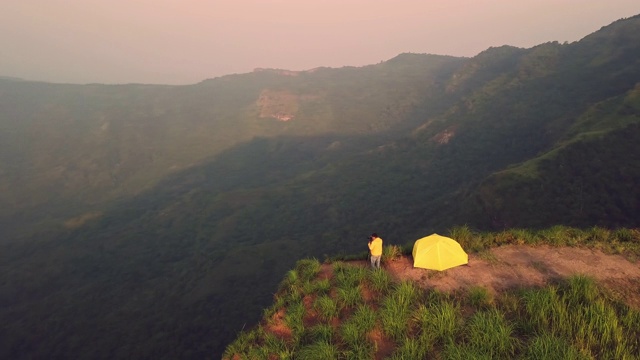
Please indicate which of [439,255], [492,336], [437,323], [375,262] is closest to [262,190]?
[375,262]

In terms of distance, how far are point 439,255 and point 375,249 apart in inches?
106

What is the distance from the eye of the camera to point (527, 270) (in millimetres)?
13289

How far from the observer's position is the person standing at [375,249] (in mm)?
14273

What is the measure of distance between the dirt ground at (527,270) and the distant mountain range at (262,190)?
145 ft

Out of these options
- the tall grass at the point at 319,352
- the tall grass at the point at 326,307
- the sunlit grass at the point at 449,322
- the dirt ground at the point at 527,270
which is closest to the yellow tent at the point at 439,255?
→ the dirt ground at the point at 527,270

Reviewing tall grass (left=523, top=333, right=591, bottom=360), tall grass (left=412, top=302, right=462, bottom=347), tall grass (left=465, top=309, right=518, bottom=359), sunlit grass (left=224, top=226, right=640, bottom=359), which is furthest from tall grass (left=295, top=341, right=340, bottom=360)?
tall grass (left=523, top=333, right=591, bottom=360)

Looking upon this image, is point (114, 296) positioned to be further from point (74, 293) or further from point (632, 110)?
point (632, 110)

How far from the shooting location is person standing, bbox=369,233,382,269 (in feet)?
46.8

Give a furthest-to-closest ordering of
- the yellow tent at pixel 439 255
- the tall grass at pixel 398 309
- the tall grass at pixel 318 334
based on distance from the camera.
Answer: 1. the yellow tent at pixel 439 255
2. the tall grass at pixel 318 334
3. the tall grass at pixel 398 309

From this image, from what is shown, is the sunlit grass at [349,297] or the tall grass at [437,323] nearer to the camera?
the tall grass at [437,323]

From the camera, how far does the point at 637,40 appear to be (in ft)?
344

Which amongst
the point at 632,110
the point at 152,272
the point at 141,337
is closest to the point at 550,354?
the point at 141,337

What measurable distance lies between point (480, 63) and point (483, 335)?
19945 centimetres

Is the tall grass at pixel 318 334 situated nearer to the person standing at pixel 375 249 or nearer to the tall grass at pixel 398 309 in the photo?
the tall grass at pixel 398 309
